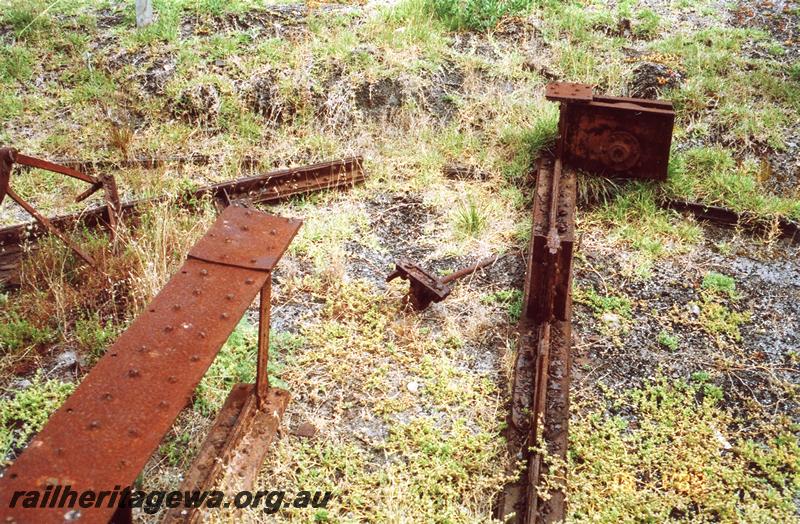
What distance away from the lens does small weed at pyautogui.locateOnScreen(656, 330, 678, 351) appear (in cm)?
454

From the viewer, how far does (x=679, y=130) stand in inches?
273

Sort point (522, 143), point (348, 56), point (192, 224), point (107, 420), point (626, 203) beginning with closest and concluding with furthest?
point (107, 420) < point (192, 224) < point (626, 203) < point (522, 143) < point (348, 56)

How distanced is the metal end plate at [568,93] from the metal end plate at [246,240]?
3.60 meters

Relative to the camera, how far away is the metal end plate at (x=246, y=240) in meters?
2.89

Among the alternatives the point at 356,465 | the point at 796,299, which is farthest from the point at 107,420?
the point at 796,299

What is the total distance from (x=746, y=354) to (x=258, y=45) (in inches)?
261

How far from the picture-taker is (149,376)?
2.31 m

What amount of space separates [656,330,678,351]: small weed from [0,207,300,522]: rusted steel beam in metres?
2.93

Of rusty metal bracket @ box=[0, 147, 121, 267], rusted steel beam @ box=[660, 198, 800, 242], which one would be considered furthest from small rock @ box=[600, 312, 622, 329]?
rusty metal bracket @ box=[0, 147, 121, 267]

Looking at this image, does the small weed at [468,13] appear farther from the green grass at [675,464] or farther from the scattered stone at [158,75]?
the green grass at [675,464]

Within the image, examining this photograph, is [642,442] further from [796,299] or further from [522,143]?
[522,143]

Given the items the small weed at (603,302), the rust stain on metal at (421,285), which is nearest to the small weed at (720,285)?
the small weed at (603,302)

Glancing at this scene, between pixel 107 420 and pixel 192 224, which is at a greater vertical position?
pixel 107 420

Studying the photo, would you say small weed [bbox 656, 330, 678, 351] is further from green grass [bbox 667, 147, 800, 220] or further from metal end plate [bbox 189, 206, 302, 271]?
metal end plate [bbox 189, 206, 302, 271]
